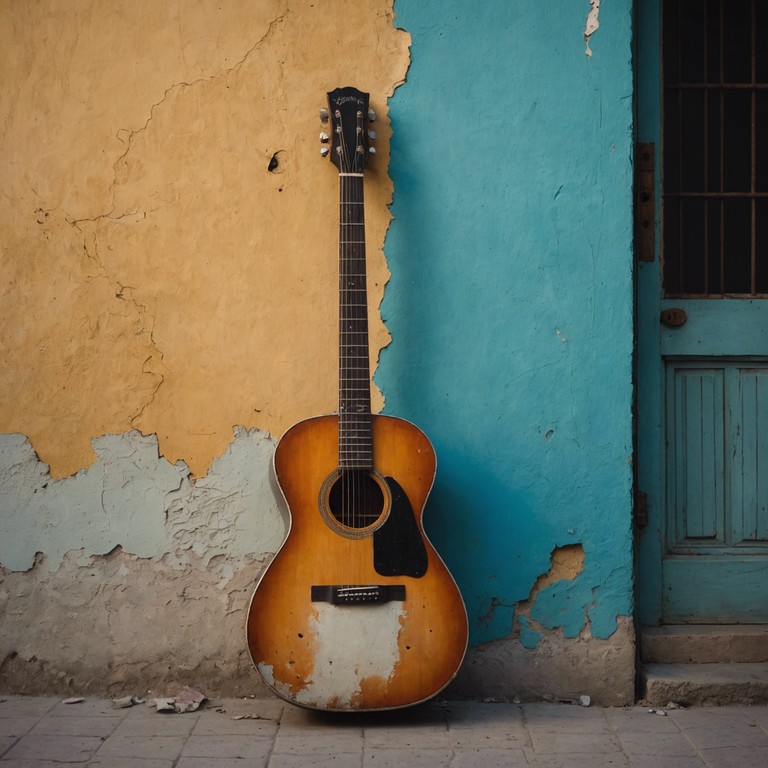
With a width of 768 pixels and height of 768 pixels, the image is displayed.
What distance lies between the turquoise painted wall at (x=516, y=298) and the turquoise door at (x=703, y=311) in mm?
239

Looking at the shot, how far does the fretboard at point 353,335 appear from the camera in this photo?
2.93 m

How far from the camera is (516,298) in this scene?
318 cm

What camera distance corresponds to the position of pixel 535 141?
3.18m

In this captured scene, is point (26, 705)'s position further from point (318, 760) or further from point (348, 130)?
point (348, 130)

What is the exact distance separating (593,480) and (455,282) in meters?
0.84

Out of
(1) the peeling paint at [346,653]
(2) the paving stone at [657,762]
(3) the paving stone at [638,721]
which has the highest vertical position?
(1) the peeling paint at [346,653]

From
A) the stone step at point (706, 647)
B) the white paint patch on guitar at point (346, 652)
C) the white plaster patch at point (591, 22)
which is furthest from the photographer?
the stone step at point (706, 647)

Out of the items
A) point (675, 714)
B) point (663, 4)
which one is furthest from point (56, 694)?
point (663, 4)

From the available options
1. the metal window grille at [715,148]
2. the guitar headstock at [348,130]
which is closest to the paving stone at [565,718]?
the metal window grille at [715,148]

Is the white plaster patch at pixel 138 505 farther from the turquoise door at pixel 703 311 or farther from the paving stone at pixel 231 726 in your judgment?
the turquoise door at pixel 703 311

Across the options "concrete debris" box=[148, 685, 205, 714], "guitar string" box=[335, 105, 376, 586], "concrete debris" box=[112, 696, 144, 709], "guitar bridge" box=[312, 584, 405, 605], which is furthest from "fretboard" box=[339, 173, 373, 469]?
"concrete debris" box=[112, 696, 144, 709]

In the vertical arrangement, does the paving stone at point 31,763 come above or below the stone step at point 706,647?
below

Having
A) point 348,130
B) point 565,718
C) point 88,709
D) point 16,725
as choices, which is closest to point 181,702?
point 88,709

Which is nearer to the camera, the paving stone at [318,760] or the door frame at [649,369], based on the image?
the paving stone at [318,760]
